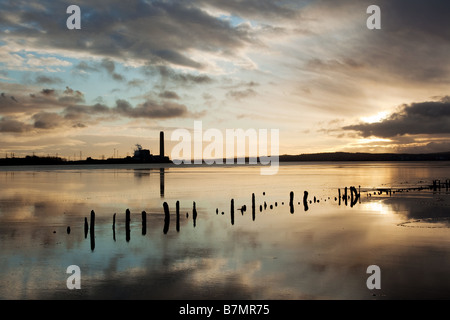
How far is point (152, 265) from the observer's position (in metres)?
18.4

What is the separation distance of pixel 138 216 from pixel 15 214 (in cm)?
1182

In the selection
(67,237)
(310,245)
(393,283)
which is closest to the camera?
(393,283)

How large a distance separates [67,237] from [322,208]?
26119 millimetres

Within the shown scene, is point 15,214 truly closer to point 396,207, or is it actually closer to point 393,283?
point 393,283

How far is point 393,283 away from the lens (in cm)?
1531

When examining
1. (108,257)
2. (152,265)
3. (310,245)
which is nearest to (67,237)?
(108,257)
